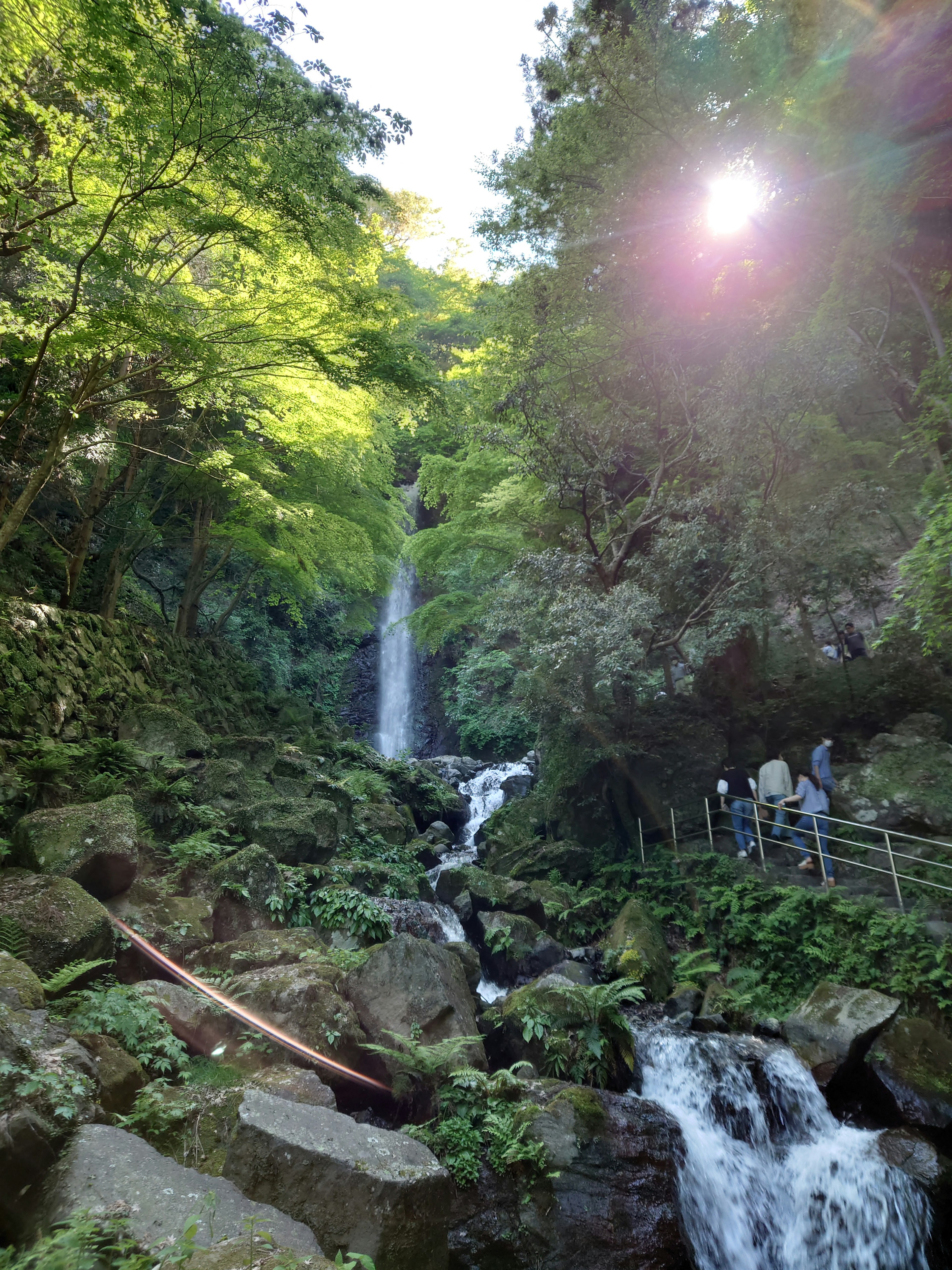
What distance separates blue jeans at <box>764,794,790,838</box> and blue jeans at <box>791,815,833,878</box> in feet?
0.56

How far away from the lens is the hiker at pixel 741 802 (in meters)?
10.1

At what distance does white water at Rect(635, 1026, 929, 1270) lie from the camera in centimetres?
462

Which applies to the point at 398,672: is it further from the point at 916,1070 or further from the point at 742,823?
the point at 916,1070

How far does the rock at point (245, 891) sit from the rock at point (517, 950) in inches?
118

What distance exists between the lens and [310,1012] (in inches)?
186

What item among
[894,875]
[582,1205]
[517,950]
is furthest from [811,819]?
[582,1205]

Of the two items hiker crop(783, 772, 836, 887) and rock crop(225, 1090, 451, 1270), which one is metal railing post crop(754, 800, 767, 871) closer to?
hiker crop(783, 772, 836, 887)

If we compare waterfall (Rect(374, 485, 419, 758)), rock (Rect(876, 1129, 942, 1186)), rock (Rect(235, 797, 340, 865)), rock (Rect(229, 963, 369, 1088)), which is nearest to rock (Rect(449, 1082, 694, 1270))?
rock (Rect(229, 963, 369, 1088))

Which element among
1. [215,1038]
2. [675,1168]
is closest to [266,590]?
[215,1038]

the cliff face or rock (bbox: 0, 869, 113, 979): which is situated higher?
the cliff face

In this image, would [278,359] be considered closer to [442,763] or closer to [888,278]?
[888,278]

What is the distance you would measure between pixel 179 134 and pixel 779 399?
32.3 ft

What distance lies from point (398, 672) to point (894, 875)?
19.8 m

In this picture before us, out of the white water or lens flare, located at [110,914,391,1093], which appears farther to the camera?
the white water
